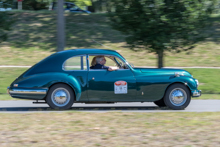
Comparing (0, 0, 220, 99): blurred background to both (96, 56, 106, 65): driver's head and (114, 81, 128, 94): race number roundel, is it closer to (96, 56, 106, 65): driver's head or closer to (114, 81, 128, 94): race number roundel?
(96, 56, 106, 65): driver's head

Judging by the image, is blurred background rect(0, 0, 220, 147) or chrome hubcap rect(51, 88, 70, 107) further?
chrome hubcap rect(51, 88, 70, 107)

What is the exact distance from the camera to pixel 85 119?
741 cm

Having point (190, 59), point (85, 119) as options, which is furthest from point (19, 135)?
point (190, 59)

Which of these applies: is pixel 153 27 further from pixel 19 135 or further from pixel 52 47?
pixel 52 47

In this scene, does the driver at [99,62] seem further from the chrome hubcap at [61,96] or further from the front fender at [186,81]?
the front fender at [186,81]

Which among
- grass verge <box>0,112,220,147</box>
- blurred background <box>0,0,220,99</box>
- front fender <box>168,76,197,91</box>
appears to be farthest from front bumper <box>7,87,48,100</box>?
front fender <box>168,76,197,91</box>

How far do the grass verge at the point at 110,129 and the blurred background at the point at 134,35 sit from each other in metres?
2.11

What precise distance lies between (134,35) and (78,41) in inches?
442

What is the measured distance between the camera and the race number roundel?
349 inches

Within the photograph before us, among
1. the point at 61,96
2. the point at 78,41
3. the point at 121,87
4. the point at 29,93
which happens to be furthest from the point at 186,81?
the point at 78,41

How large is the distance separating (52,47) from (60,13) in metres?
10.3

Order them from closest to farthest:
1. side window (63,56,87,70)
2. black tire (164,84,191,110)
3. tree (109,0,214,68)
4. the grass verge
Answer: the grass verge < side window (63,56,87,70) < black tire (164,84,191,110) < tree (109,0,214,68)

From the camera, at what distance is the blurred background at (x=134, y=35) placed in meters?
12.7

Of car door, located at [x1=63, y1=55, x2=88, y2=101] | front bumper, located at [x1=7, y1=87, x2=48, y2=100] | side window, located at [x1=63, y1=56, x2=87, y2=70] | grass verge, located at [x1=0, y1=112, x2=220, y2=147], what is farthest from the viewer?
side window, located at [x1=63, y1=56, x2=87, y2=70]
